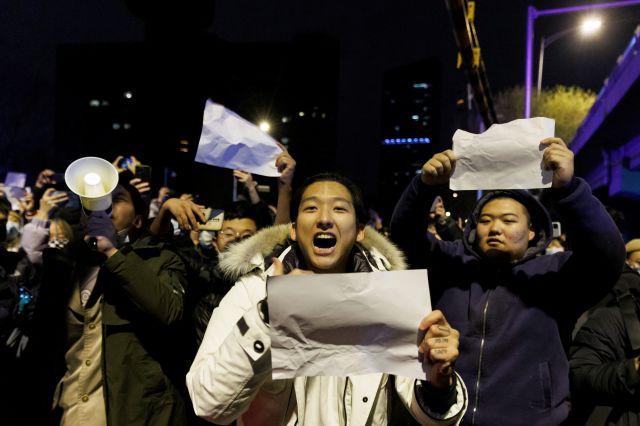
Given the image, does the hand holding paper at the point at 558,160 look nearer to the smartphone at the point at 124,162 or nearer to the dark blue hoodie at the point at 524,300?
the dark blue hoodie at the point at 524,300

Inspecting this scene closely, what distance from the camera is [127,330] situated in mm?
3385

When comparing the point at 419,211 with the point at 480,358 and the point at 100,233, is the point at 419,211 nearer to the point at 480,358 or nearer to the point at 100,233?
the point at 480,358

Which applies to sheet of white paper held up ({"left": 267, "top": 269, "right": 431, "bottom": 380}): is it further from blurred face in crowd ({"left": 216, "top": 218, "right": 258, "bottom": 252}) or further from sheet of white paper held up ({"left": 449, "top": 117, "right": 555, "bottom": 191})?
blurred face in crowd ({"left": 216, "top": 218, "right": 258, "bottom": 252})

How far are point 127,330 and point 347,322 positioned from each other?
1.94m

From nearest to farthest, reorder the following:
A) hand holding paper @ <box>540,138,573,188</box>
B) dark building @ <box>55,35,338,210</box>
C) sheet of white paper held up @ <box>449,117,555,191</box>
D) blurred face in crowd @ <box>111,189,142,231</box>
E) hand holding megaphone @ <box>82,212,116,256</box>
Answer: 1. hand holding paper @ <box>540,138,573,188</box>
2. sheet of white paper held up @ <box>449,117,555,191</box>
3. hand holding megaphone @ <box>82,212,116,256</box>
4. blurred face in crowd @ <box>111,189,142,231</box>
5. dark building @ <box>55,35,338,210</box>

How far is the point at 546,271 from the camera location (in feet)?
10.5

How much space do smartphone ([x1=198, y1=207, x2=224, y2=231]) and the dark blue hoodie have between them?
1.46 metres

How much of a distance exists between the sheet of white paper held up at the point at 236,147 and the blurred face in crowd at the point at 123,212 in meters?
0.62

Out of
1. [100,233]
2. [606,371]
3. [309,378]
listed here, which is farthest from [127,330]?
[606,371]

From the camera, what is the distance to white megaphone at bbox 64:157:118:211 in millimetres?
3621

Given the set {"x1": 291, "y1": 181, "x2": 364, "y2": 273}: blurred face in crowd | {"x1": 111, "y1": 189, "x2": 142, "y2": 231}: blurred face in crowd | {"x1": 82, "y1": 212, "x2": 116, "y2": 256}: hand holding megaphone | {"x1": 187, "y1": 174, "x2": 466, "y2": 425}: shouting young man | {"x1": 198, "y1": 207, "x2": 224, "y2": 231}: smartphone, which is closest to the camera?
{"x1": 187, "y1": 174, "x2": 466, "y2": 425}: shouting young man

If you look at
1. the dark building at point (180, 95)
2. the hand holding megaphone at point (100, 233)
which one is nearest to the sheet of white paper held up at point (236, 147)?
Answer: the hand holding megaphone at point (100, 233)

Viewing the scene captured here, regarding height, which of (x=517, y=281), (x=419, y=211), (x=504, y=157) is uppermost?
(x=504, y=157)

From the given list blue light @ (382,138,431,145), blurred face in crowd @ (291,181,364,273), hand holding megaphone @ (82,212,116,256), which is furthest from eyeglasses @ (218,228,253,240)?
blue light @ (382,138,431,145)
